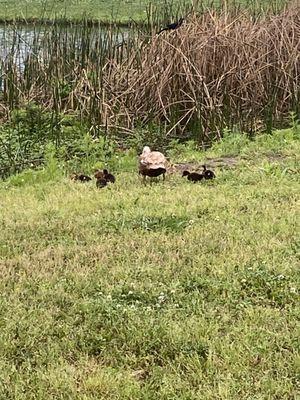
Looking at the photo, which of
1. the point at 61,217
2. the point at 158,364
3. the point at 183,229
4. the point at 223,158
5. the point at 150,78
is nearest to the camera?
the point at 158,364

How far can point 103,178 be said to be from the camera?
557 cm

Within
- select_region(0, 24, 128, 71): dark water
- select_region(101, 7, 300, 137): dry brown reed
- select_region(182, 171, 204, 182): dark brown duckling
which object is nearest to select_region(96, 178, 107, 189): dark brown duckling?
select_region(182, 171, 204, 182): dark brown duckling

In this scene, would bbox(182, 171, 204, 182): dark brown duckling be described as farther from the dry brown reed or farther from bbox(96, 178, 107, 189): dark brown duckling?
the dry brown reed

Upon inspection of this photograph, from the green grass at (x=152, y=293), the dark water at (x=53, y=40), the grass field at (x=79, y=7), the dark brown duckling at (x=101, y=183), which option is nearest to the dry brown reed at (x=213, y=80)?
the dark water at (x=53, y=40)

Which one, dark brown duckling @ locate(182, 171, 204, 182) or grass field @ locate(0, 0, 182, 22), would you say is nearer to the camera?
dark brown duckling @ locate(182, 171, 204, 182)

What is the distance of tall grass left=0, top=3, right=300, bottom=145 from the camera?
759 cm

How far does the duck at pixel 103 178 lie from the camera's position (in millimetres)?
5496

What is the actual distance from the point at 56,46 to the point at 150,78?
4.41 ft

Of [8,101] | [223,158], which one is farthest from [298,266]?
[8,101]

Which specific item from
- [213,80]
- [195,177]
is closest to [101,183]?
[195,177]

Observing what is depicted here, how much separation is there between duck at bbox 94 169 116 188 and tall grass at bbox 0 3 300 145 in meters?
1.88

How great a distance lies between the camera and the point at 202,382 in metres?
2.58

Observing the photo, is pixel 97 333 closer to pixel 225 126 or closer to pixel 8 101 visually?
pixel 225 126

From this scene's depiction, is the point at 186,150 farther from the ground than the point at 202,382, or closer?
closer
